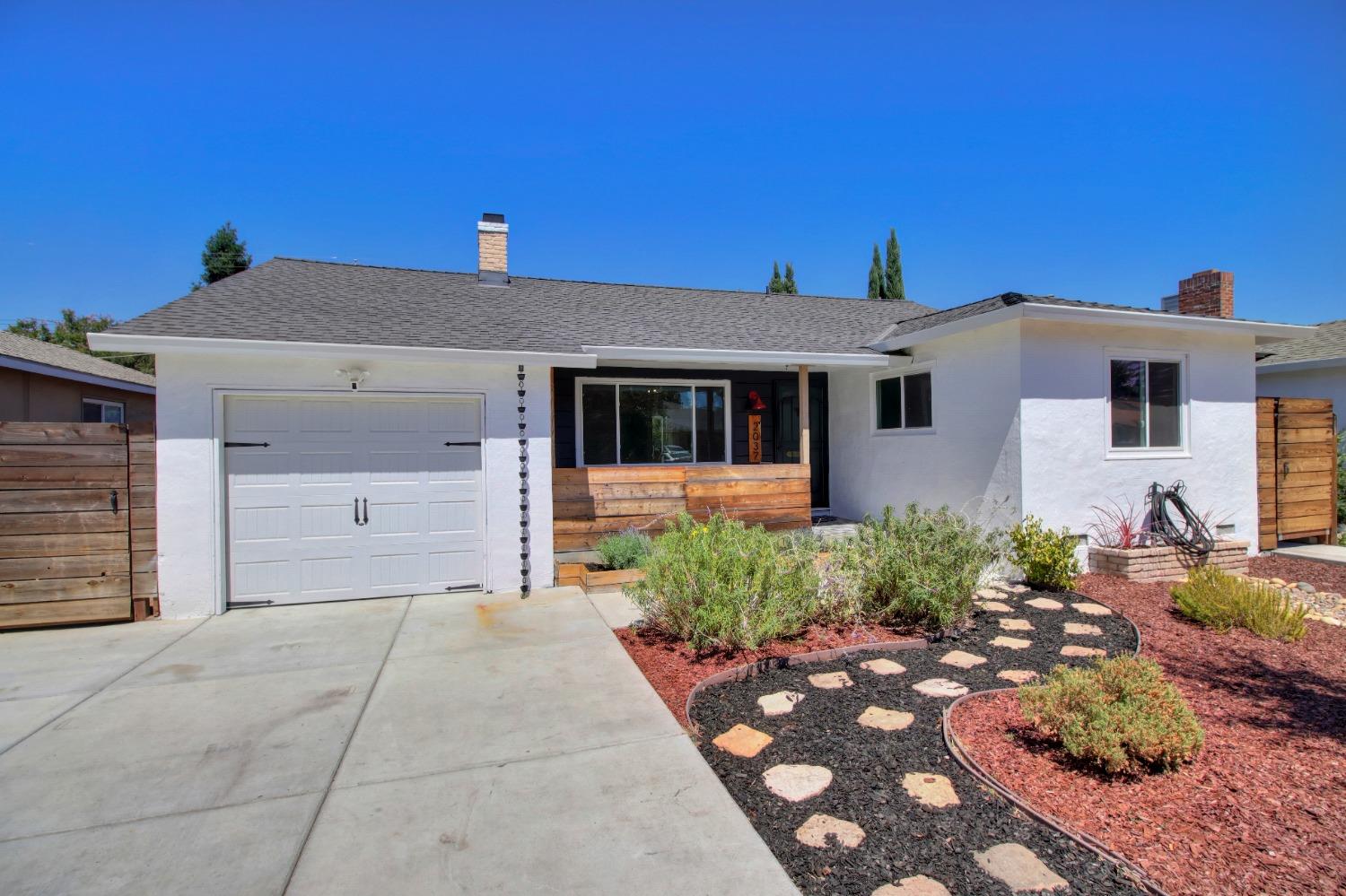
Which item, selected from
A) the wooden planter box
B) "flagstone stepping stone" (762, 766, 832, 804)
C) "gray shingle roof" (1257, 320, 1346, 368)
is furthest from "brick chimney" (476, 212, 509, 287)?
"gray shingle roof" (1257, 320, 1346, 368)

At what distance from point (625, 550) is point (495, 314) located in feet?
12.3

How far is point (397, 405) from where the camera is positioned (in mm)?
6707

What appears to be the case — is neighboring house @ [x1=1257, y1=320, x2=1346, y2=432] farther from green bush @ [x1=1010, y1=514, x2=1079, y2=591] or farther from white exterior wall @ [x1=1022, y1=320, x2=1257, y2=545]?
green bush @ [x1=1010, y1=514, x2=1079, y2=591]

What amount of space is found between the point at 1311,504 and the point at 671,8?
38.4ft

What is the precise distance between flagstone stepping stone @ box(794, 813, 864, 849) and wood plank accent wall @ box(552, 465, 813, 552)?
5.24 metres

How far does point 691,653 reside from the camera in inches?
184

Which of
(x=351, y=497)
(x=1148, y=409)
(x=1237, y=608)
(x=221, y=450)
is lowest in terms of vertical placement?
(x=1237, y=608)

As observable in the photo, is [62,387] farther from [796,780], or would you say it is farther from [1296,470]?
[1296,470]

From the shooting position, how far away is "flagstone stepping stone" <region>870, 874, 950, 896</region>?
7.00 feet

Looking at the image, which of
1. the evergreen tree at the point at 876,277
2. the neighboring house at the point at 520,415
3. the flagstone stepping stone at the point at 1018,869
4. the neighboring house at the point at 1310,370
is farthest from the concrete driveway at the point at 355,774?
the evergreen tree at the point at 876,277

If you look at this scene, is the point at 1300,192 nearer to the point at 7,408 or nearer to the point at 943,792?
the point at 943,792

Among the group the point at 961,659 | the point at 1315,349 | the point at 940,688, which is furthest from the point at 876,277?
the point at 940,688

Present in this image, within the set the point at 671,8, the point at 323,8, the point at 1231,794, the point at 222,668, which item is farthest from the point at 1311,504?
the point at 323,8

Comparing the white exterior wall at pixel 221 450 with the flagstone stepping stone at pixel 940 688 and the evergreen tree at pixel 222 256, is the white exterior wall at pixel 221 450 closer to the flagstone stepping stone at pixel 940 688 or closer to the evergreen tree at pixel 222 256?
the flagstone stepping stone at pixel 940 688
